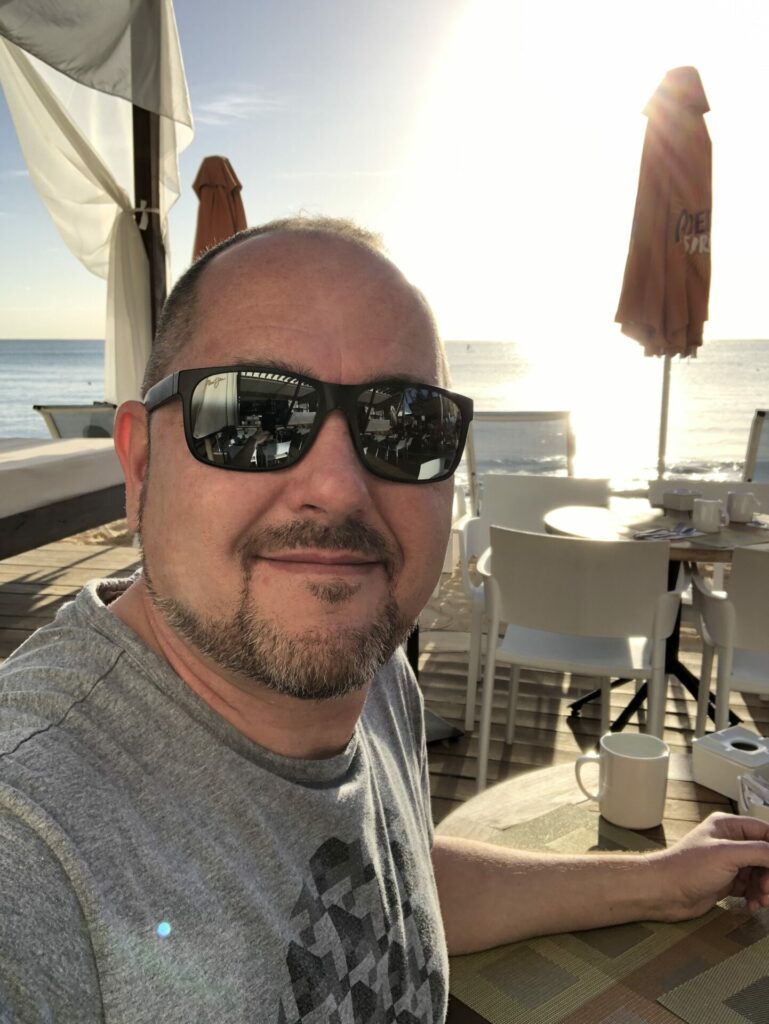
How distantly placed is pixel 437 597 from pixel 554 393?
37875 millimetres

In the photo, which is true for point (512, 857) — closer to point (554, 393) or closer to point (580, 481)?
point (580, 481)

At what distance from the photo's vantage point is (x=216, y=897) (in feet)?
1.91

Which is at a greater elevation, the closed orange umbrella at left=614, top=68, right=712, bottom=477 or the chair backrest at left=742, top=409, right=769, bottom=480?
the closed orange umbrella at left=614, top=68, right=712, bottom=477

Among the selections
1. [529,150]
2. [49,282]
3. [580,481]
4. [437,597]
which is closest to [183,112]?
[580,481]

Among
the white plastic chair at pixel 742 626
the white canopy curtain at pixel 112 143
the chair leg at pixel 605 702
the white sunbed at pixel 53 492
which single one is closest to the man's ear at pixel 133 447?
the white plastic chair at pixel 742 626

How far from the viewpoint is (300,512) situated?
799 millimetres

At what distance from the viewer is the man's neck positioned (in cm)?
76

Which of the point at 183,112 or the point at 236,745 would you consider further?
the point at 183,112

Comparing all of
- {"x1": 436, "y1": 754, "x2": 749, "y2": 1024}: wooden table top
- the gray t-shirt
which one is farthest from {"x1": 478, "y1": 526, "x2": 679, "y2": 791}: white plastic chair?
the gray t-shirt

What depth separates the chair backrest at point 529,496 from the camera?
4699 millimetres


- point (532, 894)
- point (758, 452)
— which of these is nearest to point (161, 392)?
point (532, 894)

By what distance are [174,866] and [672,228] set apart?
5.42 metres

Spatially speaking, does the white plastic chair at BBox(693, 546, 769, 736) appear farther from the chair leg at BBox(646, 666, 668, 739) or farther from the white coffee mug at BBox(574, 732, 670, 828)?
the white coffee mug at BBox(574, 732, 670, 828)

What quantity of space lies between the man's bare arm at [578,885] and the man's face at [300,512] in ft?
1.49
